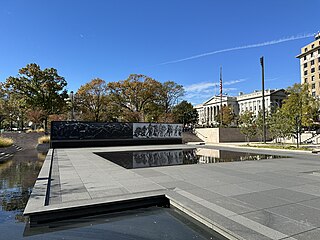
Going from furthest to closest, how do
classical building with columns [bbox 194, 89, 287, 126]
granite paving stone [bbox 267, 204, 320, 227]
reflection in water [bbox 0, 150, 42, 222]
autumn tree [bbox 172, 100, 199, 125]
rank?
classical building with columns [bbox 194, 89, 287, 126]
autumn tree [bbox 172, 100, 199, 125]
reflection in water [bbox 0, 150, 42, 222]
granite paving stone [bbox 267, 204, 320, 227]

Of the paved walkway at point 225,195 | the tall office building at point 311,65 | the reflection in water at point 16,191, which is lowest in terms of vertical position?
the reflection in water at point 16,191

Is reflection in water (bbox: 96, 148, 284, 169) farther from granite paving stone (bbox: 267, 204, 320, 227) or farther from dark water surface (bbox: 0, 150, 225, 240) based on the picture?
granite paving stone (bbox: 267, 204, 320, 227)

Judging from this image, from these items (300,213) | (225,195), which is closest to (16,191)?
(225,195)

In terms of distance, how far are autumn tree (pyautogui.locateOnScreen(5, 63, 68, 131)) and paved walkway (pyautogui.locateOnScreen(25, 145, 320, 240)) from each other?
32.0 m

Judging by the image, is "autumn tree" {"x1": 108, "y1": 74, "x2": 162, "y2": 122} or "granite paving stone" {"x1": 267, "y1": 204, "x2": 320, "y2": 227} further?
"autumn tree" {"x1": 108, "y1": 74, "x2": 162, "y2": 122}

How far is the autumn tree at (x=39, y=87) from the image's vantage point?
35.1 metres

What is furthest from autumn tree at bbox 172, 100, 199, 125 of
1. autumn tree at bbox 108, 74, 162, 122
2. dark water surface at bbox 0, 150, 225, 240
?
dark water surface at bbox 0, 150, 225, 240

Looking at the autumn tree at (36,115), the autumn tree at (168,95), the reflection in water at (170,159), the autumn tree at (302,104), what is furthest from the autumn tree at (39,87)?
the autumn tree at (302,104)

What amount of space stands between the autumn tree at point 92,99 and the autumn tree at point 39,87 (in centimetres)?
303

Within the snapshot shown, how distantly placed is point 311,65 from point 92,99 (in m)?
58.8

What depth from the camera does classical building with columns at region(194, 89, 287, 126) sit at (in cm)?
7412

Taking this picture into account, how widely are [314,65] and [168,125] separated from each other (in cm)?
5362

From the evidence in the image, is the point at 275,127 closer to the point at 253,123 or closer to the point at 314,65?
the point at 253,123

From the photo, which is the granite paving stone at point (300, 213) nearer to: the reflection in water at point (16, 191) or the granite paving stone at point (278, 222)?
the granite paving stone at point (278, 222)
